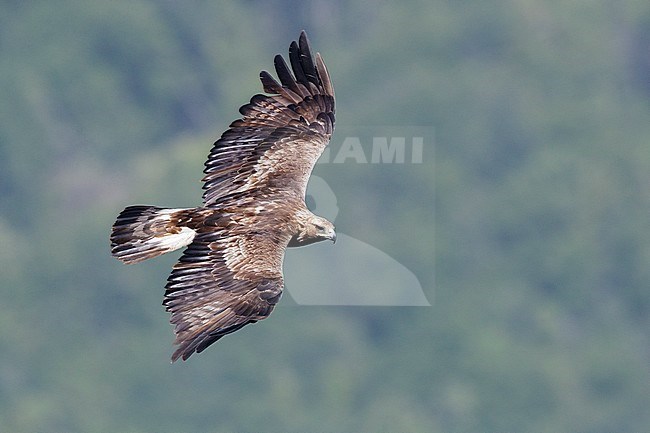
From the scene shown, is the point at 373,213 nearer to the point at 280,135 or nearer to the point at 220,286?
the point at 280,135

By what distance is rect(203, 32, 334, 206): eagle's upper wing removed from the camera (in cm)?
1975

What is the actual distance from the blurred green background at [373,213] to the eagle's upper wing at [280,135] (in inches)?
1568

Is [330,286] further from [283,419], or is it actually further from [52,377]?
[52,377]

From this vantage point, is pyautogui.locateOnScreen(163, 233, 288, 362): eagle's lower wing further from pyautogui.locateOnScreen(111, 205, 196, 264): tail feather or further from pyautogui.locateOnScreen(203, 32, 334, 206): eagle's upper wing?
pyautogui.locateOnScreen(203, 32, 334, 206): eagle's upper wing

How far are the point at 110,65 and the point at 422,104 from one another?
531 inches

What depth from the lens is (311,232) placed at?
63.0 ft

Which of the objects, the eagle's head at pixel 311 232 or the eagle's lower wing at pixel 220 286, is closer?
the eagle's lower wing at pixel 220 286

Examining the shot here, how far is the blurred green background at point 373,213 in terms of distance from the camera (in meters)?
64.9

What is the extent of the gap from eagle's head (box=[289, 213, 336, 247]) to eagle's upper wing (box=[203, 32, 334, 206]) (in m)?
0.51

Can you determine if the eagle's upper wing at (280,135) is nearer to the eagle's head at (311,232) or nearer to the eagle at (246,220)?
the eagle at (246,220)

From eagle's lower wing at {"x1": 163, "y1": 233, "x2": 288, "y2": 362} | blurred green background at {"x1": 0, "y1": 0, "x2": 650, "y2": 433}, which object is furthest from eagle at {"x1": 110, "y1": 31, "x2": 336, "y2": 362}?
blurred green background at {"x1": 0, "y1": 0, "x2": 650, "y2": 433}

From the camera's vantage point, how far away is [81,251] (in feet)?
229

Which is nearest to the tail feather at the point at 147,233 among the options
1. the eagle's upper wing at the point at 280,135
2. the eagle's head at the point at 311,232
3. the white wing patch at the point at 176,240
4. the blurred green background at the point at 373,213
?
the white wing patch at the point at 176,240

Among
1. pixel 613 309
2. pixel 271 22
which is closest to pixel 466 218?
pixel 613 309
